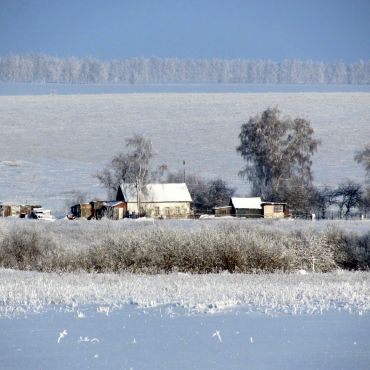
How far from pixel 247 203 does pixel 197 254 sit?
26.8 meters

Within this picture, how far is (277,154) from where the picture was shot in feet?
190

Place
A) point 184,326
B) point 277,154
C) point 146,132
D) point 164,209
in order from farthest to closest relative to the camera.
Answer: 1. point 146,132
2. point 277,154
3. point 164,209
4. point 184,326

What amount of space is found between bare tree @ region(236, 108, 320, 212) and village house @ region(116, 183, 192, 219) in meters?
4.61

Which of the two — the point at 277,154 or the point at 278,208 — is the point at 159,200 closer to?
the point at 278,208

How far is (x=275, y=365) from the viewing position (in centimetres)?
1079

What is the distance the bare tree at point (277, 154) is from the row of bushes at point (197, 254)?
80.7 feet

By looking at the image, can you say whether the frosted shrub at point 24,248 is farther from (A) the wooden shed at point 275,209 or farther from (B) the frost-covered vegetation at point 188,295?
(A) the wooden shed at point 275,209

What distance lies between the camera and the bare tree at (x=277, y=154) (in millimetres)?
58000

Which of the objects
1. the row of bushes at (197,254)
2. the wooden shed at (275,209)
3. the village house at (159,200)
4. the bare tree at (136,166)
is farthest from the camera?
the bare tree at (136,166)

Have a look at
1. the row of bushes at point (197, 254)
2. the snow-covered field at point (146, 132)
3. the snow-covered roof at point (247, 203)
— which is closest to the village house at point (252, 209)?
the snow-covered roof at point (247, 203)

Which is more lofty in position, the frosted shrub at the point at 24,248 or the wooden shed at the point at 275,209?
the wooden shed at the point at 275,209

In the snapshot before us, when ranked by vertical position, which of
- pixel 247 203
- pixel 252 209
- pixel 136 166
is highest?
pixel 136 166

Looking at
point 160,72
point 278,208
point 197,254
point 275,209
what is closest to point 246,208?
point 275,209

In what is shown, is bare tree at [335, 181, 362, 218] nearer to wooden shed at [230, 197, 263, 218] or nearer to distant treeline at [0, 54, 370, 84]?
wooden shed at [230, 197, 263, 218]
